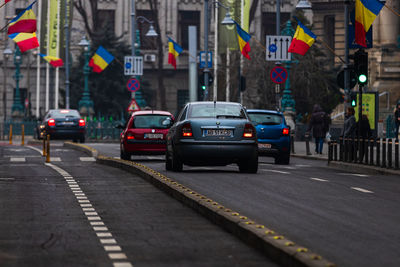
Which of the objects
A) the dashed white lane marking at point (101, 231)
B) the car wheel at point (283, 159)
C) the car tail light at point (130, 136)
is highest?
the car tail light at point (130, 136)

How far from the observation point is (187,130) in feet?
66.7

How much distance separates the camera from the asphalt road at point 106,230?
897cm

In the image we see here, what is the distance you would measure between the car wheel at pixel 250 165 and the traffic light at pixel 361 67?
217 inches

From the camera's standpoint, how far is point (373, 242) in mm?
9711

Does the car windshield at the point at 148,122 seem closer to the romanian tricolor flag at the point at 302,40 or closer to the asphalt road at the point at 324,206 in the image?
the asphalt road at the point at 324,206

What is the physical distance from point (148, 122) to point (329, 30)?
3835 centimetres

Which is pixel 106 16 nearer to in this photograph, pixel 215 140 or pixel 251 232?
pixel 215 140

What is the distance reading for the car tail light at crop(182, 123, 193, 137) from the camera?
800 inches

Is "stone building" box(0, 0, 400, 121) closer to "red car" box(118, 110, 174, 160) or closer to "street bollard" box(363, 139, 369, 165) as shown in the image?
"red car" box(118, 110, 174, 160)

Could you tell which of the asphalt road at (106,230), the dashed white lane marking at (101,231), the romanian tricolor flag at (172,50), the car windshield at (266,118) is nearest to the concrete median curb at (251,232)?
the asphalt road at (106,230)

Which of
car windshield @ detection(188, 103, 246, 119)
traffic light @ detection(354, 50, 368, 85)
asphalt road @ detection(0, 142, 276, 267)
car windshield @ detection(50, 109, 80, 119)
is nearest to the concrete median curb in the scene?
asphalt road @ detection(0, 142, 276, 267)

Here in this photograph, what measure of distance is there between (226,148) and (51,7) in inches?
1703

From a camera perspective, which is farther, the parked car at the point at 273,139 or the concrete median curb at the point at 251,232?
the parked car at the point at 273,139

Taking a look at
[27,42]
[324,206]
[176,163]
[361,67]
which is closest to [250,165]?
[176,163]
